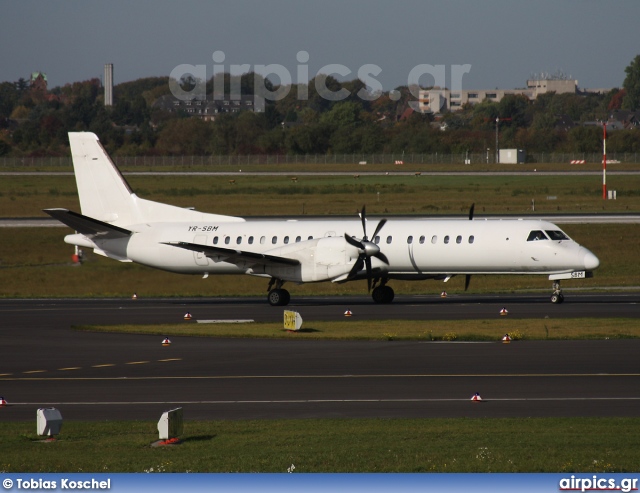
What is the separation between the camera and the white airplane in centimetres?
3366

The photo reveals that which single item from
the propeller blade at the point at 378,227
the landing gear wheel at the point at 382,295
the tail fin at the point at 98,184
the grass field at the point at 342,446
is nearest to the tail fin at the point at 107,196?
the tail fin at the point at 98,184

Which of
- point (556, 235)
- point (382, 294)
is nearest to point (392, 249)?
point (382, 294)

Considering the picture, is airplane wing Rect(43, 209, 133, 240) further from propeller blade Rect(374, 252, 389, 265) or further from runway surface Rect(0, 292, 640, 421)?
propeller blade Rect(374, 252, 389, 265)

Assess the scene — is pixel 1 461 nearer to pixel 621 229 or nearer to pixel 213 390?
pixel 213 390

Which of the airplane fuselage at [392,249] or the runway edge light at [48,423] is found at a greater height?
the airplane fuselage at [392,249]

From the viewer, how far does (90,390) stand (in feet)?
60.8

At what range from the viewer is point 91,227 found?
1441 inches

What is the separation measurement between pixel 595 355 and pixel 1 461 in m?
14.2

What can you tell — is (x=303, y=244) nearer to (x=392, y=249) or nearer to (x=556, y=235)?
(x=392, y=249)

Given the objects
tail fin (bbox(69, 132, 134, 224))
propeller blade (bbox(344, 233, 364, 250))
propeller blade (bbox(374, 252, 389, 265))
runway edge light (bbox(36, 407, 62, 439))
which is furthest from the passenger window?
runway edge light (bbox(36, 407, 62, 439))

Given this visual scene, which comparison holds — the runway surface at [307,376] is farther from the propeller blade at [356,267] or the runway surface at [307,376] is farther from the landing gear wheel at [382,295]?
the landing gear wheel at [382,295]

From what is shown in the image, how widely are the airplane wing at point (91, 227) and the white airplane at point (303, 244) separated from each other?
39mm

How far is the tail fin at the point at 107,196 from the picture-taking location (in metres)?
38.4

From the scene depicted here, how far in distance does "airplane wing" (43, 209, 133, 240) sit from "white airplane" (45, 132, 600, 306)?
0.04m
